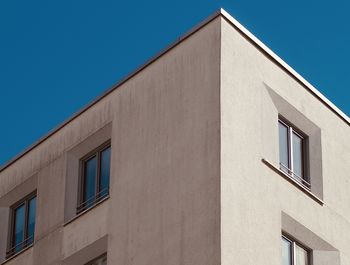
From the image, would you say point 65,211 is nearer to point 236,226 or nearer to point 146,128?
point 146,128

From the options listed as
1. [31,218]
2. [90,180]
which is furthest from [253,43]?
[31,218]

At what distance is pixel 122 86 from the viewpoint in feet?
102

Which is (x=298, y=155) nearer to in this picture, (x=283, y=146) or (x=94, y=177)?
(x=283, y=146)

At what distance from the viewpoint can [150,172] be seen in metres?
29.0

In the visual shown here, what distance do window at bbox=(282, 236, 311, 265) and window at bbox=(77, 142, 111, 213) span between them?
458cm

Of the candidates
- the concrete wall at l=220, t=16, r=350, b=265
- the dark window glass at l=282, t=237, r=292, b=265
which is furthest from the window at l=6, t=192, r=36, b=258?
the concrete wall at l=220, t=16, r=350, b=265

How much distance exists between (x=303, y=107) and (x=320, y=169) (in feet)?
4.88

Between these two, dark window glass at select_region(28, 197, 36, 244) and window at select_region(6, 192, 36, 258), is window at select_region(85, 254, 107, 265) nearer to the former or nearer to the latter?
Answer: window at select_region(6, 192, 36, 258)

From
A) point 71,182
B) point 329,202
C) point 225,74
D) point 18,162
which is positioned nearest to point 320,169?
point 329,202

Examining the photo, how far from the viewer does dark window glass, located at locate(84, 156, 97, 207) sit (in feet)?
104

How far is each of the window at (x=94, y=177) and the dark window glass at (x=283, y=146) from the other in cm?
413

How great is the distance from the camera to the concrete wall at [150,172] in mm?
27328

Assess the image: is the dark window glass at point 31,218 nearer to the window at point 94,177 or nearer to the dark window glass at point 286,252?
the window at point 94,177

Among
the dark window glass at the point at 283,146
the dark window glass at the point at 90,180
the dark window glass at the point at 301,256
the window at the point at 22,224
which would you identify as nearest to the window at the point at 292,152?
the dark window glass at the point at 283,146
